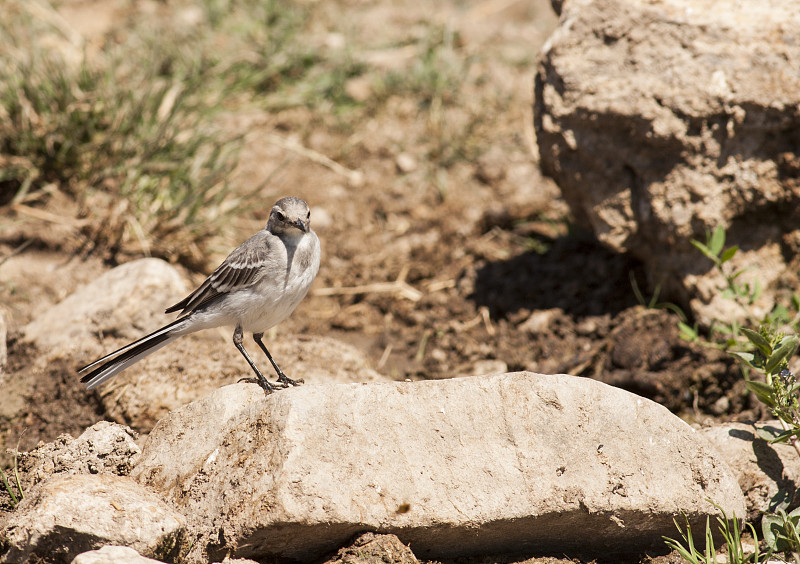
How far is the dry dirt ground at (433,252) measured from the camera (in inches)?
227

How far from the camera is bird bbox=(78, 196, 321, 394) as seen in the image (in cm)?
507

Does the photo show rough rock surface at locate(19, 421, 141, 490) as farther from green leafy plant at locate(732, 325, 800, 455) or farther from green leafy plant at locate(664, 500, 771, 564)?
green leafy plant at locate(732, 325, 800, 455)

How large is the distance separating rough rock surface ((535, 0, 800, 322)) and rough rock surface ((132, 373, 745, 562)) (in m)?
2.28

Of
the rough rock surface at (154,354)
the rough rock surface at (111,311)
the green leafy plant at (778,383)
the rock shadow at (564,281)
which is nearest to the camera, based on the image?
the green leafy plant at (778,383)

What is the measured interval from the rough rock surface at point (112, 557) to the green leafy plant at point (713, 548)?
257 cm

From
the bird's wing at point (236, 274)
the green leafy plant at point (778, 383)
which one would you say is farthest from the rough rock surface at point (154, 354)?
the green leafy plant at point (778, 383)

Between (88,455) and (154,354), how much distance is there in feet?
5.07

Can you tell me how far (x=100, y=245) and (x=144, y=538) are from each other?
4271mm

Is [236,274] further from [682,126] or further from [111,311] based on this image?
[682,126]

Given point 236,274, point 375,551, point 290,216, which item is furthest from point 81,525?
point 290,216

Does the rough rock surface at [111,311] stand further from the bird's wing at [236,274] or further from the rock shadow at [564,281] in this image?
the rock shadow at [564,281]

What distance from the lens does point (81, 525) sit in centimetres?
346

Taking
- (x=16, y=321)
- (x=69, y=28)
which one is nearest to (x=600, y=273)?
(x=16, y=321)

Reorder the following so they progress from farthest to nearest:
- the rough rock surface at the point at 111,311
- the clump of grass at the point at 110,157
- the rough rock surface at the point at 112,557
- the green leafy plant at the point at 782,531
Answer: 1. the clump of grass at the point at 110,157
2. the rough rock surface at the point at 111,311
3. the green leafy plant at the point at 782,531
4. the rough rock surface at the point at 112,557
